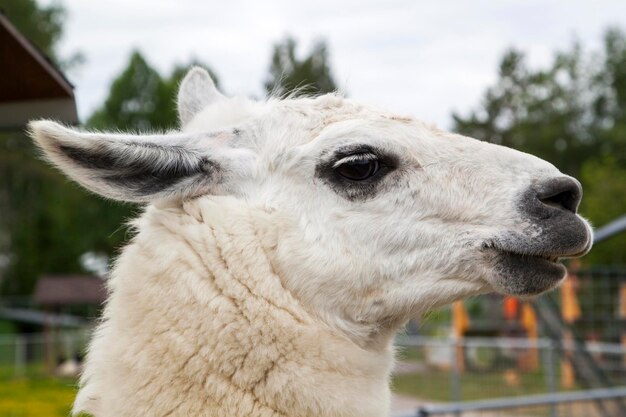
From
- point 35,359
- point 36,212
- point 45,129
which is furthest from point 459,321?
point 36,212

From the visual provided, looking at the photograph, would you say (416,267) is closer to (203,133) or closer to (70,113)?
(203,133)

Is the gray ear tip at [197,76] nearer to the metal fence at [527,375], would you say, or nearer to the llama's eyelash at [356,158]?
the llama's eyelash at [356,158]

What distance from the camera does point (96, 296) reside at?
3167 centimetres

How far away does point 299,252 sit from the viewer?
3129mm

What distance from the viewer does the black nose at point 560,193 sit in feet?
9.94

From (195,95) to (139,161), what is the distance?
1117 mm

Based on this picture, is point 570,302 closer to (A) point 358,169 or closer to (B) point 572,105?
(A) point 358,169

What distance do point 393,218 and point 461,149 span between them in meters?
0.42

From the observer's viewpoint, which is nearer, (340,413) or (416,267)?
(340,413)

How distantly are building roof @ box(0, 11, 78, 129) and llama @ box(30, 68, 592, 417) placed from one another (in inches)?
54.1

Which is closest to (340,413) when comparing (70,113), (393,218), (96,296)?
(393,218)

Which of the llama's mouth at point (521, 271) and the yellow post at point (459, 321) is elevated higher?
the llama's mouth at point (521, 271)

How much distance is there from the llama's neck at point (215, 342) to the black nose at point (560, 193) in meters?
0.94

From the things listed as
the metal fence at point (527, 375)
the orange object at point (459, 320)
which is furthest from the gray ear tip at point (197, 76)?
the orange object at point (459, 320)
